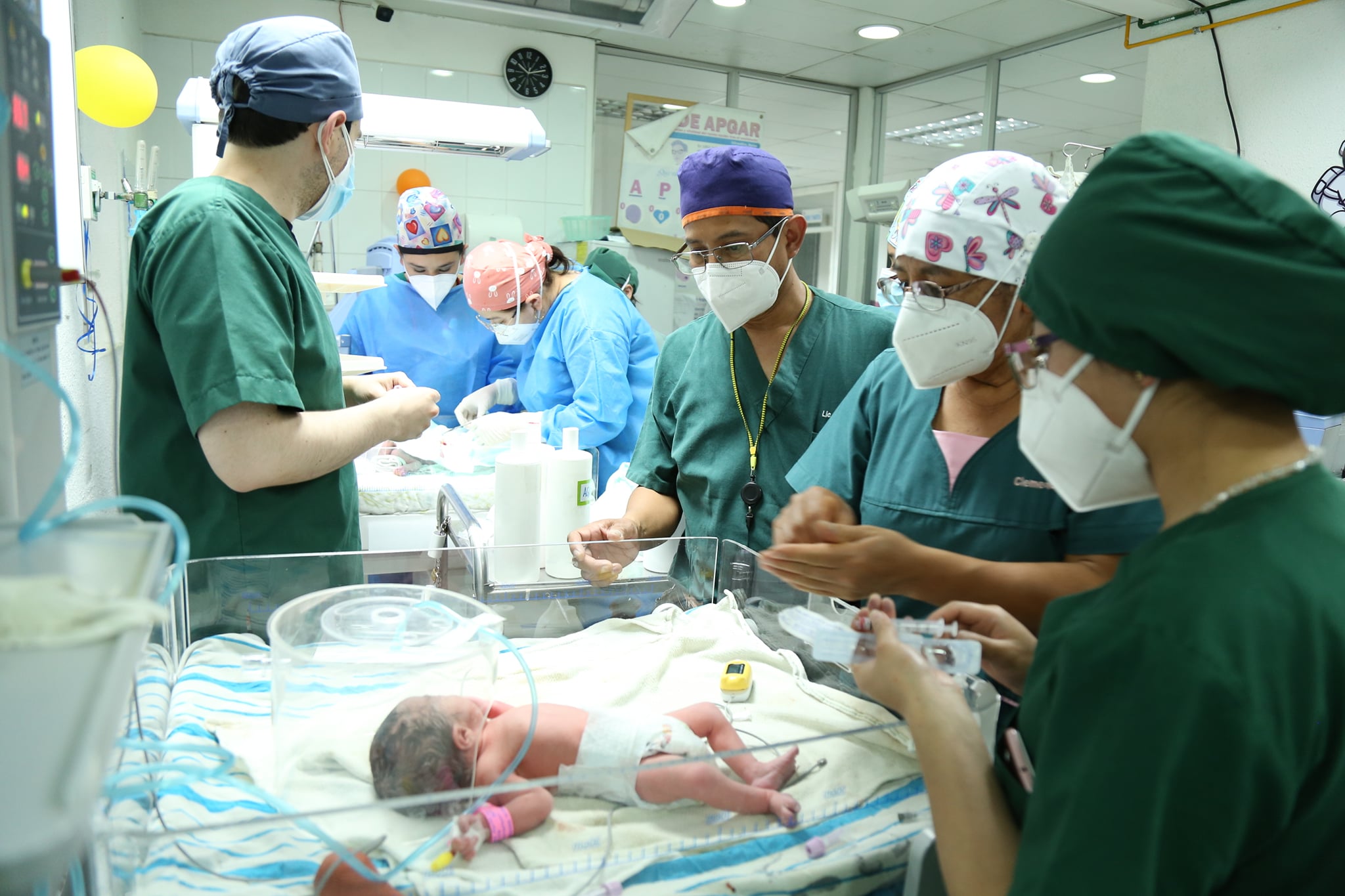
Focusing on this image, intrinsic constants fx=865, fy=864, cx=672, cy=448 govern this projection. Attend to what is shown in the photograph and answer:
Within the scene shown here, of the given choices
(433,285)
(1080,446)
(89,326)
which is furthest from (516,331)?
(1080,446)

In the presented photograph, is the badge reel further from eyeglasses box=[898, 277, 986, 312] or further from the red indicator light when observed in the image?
the red indicator light

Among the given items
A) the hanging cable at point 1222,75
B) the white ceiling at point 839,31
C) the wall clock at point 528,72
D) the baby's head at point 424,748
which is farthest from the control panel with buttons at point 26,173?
the wall clock at point 528,72

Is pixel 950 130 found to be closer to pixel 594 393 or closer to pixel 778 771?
pixel 594 393

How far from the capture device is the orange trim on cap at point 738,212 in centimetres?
196

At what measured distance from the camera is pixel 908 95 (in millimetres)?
6852

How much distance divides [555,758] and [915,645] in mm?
496

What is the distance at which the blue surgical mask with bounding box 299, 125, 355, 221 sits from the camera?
1.69 m

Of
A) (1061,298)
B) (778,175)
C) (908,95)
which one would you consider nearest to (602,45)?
(908,95)

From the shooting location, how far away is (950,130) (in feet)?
25.6

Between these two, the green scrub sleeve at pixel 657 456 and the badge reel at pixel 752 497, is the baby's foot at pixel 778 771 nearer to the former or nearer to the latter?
the badge reel at pixel 752 497

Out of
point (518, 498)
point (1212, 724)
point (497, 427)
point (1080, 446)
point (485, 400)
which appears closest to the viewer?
point (1212, 724)

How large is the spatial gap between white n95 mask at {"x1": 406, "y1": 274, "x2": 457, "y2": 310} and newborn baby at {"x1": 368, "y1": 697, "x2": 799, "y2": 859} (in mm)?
2950

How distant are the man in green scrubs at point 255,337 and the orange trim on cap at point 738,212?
75 cm

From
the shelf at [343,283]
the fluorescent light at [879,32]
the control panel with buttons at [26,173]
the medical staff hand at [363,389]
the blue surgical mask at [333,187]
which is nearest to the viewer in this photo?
the control panel with buttons at [26,173]
